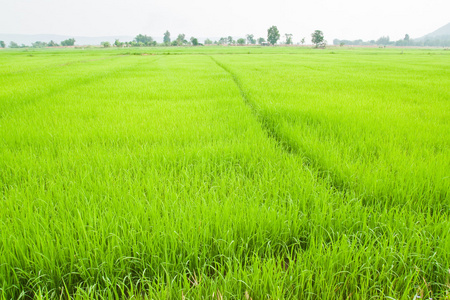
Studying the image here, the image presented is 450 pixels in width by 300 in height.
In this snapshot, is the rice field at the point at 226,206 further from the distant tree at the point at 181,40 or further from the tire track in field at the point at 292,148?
the distant tree at the point at 181,40

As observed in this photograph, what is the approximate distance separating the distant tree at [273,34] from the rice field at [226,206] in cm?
10898

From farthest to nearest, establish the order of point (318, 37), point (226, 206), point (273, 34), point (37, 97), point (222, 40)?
point (222, 40) < point (273, 34) < point (318, 37) < point (37, 97) < point (226, 206)

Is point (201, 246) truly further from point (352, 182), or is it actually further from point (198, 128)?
point (198, 128)

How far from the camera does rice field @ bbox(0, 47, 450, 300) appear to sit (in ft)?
3.29

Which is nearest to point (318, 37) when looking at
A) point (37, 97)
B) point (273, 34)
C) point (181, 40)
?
point (273, 34)

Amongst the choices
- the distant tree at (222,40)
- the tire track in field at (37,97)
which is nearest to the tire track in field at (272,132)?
the tire track in field at (37,97)

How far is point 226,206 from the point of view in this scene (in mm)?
1353

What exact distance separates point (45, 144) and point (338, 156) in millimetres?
2682

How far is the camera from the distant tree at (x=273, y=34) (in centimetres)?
10134

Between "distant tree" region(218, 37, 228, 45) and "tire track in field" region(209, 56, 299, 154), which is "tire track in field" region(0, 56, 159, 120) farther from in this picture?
"distant tree" region(218, 37, 228, 45)

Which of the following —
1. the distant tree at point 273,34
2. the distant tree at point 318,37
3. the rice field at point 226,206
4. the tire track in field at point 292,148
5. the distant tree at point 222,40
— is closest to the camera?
the rice field at point 226,206

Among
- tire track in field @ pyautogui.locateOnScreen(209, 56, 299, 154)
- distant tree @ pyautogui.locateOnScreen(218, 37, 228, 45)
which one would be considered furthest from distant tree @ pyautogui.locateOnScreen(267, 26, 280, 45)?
tire track in field @ pyautogui.locateOnScreen(209, 56, 299, 154)

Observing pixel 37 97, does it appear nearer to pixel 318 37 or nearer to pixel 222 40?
pixel 318 37

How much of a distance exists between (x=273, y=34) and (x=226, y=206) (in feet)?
367
